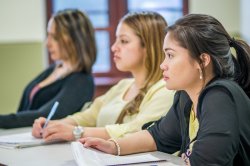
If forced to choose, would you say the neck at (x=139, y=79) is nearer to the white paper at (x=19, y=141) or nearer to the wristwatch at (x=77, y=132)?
the wristwatch at (x=77, y=132)

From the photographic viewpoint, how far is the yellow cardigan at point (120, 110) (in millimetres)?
1814

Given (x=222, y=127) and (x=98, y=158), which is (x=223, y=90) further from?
(x=98, y=158)

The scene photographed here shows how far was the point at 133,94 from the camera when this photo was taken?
83.4 inches

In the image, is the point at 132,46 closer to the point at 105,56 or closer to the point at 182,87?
the point at 182,87

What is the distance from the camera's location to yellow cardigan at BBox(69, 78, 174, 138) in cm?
181

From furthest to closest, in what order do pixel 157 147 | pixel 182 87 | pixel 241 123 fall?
1. pixel 157 147
2. pixel 182 87
3. pixel 241 123

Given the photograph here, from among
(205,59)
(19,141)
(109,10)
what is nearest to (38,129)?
(19,141)

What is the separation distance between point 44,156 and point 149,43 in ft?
2.47

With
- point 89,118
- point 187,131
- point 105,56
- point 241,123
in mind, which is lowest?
point 105,56

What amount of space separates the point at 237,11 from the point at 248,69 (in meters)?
3.05

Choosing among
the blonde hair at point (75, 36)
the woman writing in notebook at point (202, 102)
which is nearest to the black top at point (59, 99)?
the blonde hair at point (75, 36)

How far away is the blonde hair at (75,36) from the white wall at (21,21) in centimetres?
166

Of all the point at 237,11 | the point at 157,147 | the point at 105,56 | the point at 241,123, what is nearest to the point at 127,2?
the point at 105,56

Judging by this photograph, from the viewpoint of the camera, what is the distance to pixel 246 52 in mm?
1460
